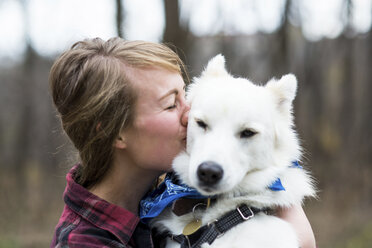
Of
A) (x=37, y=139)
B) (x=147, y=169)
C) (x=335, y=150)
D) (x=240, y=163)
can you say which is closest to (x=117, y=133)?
(x=147, y=169)

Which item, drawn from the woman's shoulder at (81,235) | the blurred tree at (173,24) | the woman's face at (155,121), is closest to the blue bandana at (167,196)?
the woman's face at (155,121)

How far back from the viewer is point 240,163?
2430 millimetres

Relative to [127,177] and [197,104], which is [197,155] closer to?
[197,104]

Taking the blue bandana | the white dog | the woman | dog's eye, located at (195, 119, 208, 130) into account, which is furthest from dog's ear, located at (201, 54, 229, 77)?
the blue bandana

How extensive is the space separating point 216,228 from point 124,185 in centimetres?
70

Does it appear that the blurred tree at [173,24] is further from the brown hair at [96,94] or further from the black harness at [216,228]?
the black harness at [216,228]

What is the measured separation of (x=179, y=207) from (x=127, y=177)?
407 millimetres

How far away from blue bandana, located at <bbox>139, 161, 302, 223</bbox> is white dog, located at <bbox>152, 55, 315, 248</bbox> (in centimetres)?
5

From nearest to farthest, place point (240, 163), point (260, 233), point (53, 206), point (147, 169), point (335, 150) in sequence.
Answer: point (260, 233)
point (240, 163)
point (147, 169)
point (335, 150)
point (53, 206)

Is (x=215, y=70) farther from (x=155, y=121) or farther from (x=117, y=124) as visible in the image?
(x=117, y=124)

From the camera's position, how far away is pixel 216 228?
7.62 feet

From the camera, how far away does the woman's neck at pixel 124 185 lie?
8.64 ft

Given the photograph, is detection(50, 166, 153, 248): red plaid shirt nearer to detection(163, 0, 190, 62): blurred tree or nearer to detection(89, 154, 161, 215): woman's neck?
detection(89, 154, 161, 215): woman's neck

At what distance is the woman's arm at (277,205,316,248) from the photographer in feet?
8.25
